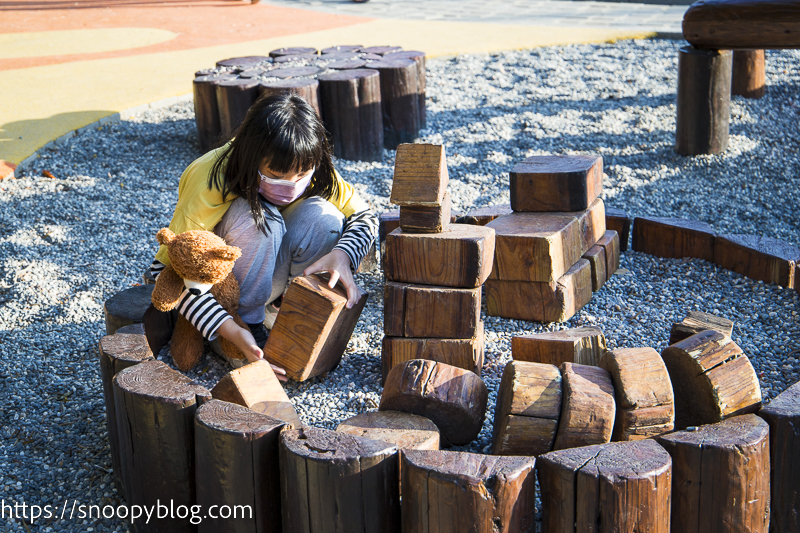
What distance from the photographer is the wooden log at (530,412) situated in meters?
1.94

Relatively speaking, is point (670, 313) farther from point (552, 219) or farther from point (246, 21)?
point (246, 21)

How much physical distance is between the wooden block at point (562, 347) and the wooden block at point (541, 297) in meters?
0.48

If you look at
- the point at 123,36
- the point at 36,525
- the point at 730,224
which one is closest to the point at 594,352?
the point at 36,525

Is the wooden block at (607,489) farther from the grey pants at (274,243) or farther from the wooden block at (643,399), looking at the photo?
the grey pants at (274,243)

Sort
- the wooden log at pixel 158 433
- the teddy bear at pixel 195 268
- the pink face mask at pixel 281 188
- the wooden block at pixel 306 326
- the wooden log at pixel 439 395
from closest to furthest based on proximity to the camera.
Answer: the wooden log at pixel 158 433 → the wooden log at pixel 439 395 → the teddy bear at pixel 195 268 → the wooden block at pixel 306 326 → the pink face mask at pixel 281 188

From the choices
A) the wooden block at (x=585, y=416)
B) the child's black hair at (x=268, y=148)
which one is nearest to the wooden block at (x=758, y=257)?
the wooden block at (x=585, y=416)

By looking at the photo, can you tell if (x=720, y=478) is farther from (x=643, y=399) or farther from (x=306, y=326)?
(x=306, y=326)

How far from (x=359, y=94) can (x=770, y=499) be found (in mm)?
3925

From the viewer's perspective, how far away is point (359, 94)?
16.6 ft

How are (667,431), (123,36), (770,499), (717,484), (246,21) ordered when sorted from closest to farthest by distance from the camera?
(717,484) < (770,499) < (667,431) < (123,36) < (246,21)

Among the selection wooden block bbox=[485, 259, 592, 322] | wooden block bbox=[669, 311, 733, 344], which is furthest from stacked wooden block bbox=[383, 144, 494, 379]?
wooden block bbox=[669, 311, 733, 344]

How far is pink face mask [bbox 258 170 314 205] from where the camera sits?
8.32 ft

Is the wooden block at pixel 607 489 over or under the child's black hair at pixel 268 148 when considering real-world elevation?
under

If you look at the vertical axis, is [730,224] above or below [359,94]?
below
